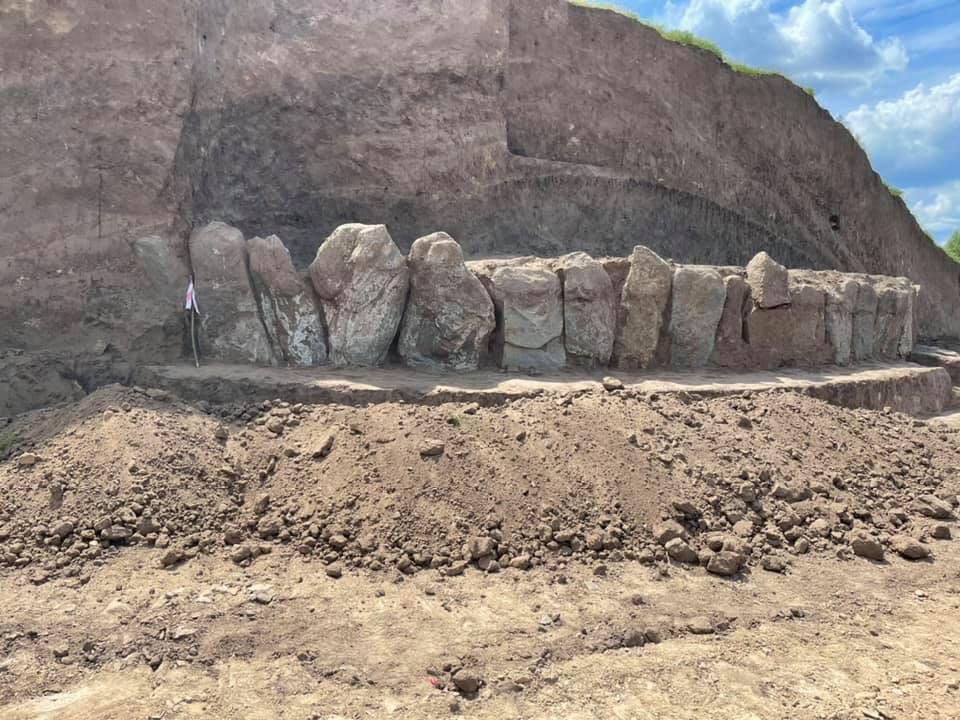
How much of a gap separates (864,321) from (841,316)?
721 mm

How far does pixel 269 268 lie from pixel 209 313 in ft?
2.10

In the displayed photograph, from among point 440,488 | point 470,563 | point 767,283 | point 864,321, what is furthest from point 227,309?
point 864,321

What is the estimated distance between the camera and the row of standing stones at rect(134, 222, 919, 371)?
20.0ft

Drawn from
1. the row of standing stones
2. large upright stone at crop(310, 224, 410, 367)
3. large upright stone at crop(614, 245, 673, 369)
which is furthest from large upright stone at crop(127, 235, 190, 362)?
large upright stone at crop(614, 245, 673, 369)

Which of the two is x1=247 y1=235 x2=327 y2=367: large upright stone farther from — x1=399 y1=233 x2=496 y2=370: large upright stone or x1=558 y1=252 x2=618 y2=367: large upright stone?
x1=558 y1=252 x2=618 y2=367: large upright stone

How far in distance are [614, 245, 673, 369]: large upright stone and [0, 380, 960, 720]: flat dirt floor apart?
1139 millimetres

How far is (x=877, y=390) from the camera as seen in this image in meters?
7.45

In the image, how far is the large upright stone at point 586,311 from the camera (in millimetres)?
6492

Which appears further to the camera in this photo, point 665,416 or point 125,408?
point 665,416

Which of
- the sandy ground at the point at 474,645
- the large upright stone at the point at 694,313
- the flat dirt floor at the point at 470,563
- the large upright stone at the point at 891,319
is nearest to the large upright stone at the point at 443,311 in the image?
the flat dirt floor at the point at 470,563

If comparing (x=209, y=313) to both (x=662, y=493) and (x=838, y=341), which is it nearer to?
(x=662, y=493)

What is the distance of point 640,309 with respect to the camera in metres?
6.76

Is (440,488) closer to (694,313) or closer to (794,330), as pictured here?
(694,313)

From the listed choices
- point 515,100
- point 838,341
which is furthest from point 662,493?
point 515,100
